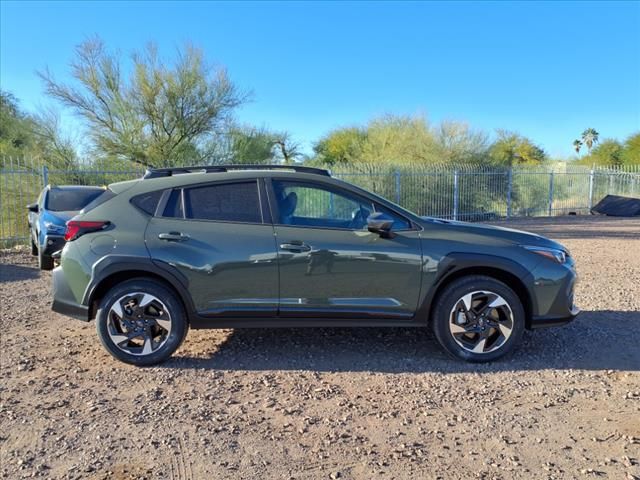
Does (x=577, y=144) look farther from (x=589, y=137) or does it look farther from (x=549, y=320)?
(x=549, y=320)

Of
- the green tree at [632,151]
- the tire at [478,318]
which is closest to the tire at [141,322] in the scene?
the tire at [478,318]

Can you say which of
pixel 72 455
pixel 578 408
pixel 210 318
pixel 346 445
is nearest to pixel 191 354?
pixel 210 318

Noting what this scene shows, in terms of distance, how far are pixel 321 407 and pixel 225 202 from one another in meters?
1.94

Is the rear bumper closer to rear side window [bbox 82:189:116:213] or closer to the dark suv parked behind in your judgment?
rear side window [bbox 82:189:116:213]

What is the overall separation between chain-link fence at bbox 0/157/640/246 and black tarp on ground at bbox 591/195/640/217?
61 centimetres

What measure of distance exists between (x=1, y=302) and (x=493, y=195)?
1726 centimetres

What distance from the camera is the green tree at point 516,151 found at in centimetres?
3212

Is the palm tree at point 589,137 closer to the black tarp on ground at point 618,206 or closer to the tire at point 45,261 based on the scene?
the black tarp on ground at point 618,206

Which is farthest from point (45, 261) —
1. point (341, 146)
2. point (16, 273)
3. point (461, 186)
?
point (341, 146)

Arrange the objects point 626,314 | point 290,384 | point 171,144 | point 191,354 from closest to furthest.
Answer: point 290,384
point 191,354
point 626,314
point 171,144

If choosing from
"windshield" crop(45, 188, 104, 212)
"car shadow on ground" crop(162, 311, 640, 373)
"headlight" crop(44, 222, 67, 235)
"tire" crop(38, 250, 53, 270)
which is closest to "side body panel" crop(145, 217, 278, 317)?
"car shadow on ground" crop(162, 311, 640, 373)

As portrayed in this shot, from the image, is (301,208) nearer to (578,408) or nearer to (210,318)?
(210,318)

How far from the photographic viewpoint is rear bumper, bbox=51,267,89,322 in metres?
4.19

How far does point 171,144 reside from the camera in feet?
58.4
